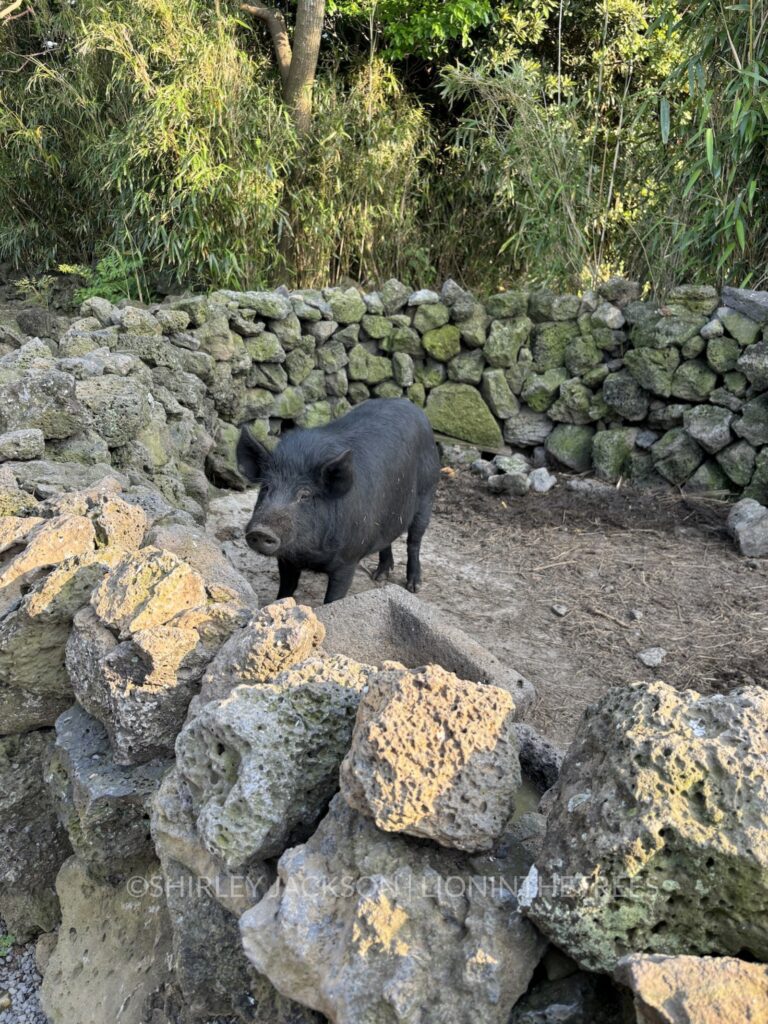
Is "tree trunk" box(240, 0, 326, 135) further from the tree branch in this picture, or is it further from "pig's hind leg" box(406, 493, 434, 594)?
"pig's hind leg" box(406, 493, 434, 594)

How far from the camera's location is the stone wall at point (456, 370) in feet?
16.7

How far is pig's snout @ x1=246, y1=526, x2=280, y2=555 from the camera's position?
3.54 m

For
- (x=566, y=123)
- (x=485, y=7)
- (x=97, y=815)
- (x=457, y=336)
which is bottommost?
(x=457, y=336)

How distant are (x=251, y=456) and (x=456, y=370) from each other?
3.89 metres

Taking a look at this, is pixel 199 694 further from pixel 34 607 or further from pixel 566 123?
pixel 566 123

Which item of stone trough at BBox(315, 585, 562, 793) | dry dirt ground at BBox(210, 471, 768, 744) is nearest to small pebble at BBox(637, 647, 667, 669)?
dry dirt ground at BBox(210, 471, 768, 744)

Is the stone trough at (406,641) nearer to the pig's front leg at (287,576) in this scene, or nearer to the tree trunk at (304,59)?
the pig's front leg at (287,576)

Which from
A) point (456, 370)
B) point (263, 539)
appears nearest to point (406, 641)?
point (263, 539)

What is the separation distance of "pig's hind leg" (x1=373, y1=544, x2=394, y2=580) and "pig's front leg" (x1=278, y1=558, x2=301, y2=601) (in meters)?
0.96

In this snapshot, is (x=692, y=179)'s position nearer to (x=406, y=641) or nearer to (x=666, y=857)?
(x=406, y=641)

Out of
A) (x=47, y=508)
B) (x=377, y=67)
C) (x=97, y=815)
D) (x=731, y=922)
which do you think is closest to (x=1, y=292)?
(x=377, y=67)

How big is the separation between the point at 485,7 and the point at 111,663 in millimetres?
7921

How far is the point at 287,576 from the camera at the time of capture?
3982 mm

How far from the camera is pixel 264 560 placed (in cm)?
495
